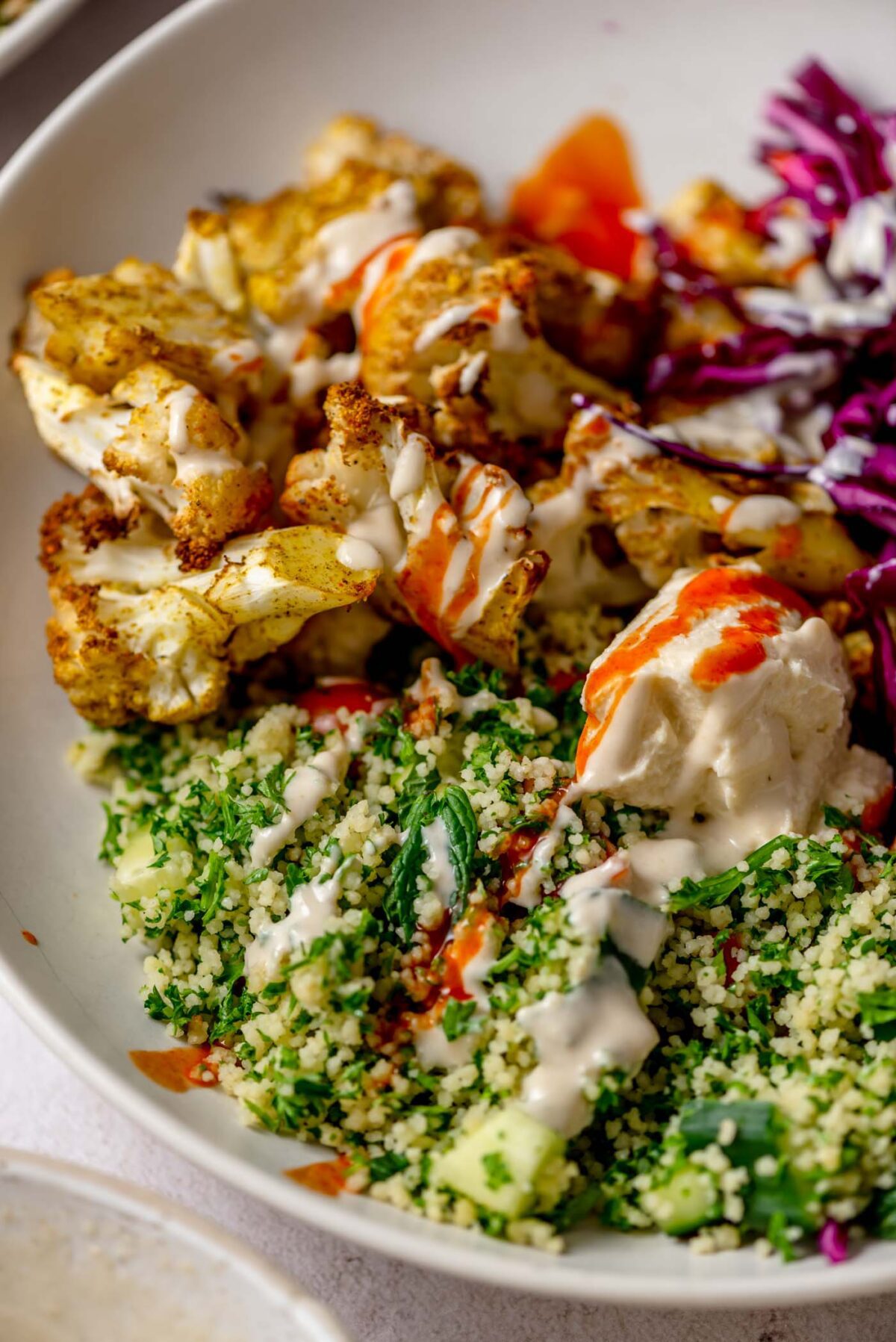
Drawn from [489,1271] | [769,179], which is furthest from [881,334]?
[489,1271]

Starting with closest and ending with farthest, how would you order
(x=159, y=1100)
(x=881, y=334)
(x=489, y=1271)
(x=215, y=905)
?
(x=489, y=1271), (x=159, y=1100), (x=215, y=905), (x=881, y=334)

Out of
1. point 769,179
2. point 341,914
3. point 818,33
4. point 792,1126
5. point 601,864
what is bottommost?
point 792,1126

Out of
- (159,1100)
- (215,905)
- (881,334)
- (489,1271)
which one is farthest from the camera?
(881,334)

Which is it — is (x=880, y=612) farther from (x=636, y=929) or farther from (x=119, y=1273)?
(x=119, y=1273)

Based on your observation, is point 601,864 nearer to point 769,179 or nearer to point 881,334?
point 881,334

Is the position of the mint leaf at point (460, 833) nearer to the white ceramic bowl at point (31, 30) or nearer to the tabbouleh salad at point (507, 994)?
A: the tabbouleh salad at point (507, 994)

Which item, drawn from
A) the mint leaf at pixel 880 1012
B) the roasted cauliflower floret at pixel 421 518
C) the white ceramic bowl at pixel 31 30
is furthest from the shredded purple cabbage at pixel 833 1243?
the white ceramic bowl at pixel 31 30
